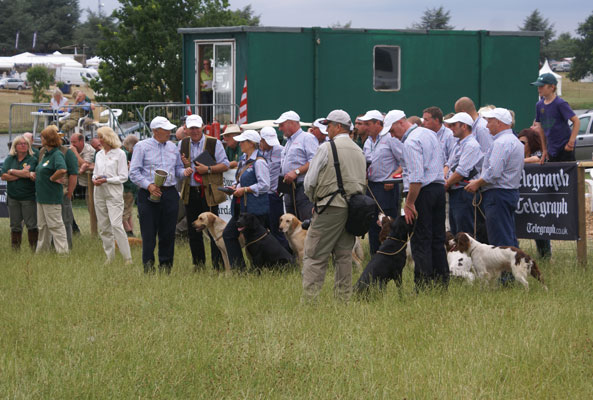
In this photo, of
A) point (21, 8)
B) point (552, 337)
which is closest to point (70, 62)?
point (21, 8)

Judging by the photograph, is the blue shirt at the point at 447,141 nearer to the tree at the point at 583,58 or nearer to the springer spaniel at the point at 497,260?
the springer spaniel at the point at 497,260

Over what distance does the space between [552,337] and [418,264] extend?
1952mm

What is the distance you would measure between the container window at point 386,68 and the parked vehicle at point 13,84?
61.0 metres

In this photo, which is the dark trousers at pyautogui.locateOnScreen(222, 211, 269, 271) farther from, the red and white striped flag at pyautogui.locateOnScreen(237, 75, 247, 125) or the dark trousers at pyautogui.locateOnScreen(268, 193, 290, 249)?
the red and white striped flag at pyautogui.locateOnScreen(237, 75, 247, 125)

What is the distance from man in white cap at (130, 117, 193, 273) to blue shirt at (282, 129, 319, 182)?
1.21 metres

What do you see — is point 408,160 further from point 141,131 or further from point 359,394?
point 141,131

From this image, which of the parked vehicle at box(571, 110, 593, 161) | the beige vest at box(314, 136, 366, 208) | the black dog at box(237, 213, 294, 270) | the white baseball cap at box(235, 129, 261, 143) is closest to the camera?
the beige vest at box(314, 136, 366, 208)

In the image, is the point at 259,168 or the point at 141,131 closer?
the point at 259,168

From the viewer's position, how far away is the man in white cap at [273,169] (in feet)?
33.4

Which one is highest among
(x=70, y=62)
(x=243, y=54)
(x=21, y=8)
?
(x=21, y=8)

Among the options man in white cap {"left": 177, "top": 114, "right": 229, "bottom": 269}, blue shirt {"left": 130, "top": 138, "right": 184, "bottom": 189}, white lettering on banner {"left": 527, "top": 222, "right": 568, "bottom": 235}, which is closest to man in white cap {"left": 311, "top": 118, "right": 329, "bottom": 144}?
man in white cap {"left": 177, "top": 114, "right": 229, "bottom": 269}

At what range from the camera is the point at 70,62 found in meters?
73.6

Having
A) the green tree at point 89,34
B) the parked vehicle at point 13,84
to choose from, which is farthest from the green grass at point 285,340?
the green tree at point 89,34

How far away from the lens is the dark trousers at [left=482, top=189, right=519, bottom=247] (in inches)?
354
